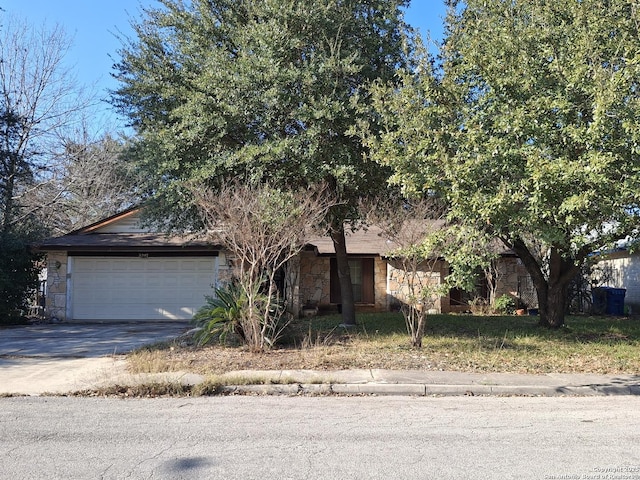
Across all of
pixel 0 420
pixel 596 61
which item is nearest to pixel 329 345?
pixel 0 420

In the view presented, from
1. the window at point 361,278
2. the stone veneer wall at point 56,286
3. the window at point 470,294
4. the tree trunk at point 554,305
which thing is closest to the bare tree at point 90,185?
the stone veneer wall at point 56,286

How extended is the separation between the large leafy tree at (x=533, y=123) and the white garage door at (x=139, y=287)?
32.2 ft

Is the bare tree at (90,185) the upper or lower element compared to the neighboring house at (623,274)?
upper

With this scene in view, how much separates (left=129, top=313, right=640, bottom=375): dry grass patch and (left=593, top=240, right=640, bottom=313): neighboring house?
798 centimetres

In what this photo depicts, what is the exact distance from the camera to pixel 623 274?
71.6ft

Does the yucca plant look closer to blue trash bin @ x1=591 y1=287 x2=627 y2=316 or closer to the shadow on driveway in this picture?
the shadow on driveway

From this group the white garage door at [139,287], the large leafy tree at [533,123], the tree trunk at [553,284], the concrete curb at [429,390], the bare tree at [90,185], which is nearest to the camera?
the large leafy tree at [533,123]

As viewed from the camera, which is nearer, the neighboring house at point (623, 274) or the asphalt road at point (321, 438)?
the asphalt road at point (321, 438)

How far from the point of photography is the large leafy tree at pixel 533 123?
793cm

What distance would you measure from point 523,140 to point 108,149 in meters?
24.2

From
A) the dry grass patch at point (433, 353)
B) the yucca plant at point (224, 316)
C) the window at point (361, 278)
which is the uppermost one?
the window at point (361, 278)

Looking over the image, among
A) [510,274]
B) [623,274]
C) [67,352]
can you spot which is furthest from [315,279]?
[623,274]

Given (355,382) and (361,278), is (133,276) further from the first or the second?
(355,382)

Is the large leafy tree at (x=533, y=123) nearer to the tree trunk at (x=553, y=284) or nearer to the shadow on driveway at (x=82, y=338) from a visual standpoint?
the tree trunk at (x=553, y=284)
